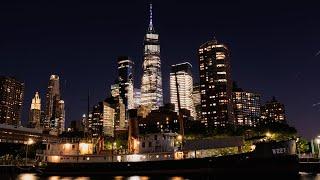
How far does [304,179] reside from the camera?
1731 inches

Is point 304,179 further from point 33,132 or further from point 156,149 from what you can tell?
point 33,132

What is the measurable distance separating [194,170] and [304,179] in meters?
19.6

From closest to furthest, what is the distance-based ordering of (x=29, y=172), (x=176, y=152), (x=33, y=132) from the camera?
(x=176, y=152)
(x=29, y=172)
(x=33, y=132)

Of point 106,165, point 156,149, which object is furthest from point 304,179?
point 106,165

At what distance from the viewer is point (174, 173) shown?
5919 cm

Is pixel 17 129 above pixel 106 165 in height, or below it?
above

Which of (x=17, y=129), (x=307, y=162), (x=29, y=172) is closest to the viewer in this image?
(x=307, y=162)

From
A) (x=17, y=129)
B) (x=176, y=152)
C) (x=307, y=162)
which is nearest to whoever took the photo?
(x=307, y=162)

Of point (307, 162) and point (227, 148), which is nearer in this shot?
point (307, 162)

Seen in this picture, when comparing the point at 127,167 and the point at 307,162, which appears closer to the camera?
the point at 307,162

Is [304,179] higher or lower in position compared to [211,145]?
lower

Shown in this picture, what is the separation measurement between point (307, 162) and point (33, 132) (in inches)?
5569

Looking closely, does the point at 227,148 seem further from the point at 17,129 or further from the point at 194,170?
the point at 17,129

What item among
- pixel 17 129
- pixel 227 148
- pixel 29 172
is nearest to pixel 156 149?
pixel 227 148
